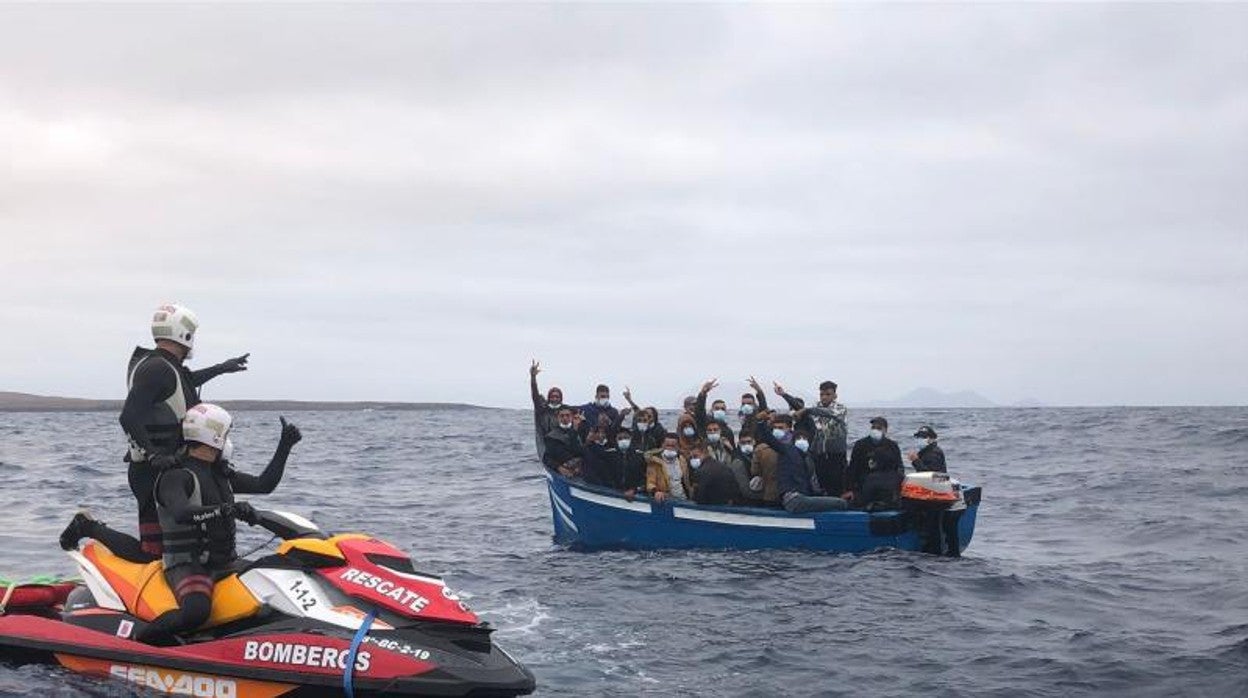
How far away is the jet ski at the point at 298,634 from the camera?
25.5ft

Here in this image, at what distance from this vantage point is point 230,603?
27.7 ft

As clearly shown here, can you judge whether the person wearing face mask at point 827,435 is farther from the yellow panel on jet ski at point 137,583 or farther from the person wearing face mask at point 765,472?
the yellow panel on jet ski at point 137,583

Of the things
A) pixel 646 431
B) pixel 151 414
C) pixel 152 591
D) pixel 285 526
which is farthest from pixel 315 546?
pixel 646 431

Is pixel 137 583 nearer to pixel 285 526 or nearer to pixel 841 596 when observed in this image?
pixel 285 526

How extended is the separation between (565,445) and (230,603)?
11.7 m

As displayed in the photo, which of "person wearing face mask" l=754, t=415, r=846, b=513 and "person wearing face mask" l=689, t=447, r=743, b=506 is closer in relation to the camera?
"person wearing face mask" l=754, t=415, r=846, b=513

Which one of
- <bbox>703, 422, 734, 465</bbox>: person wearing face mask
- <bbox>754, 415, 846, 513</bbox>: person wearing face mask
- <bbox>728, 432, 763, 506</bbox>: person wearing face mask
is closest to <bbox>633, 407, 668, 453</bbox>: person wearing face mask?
<bbox>703, 422, 734, 465</bbox>: person wearing face mask

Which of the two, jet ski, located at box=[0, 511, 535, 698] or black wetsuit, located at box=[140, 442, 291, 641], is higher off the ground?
black wetsuit, located at box=[140, 442, 291, 641]

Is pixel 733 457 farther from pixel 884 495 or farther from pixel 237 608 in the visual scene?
pixel 237 608

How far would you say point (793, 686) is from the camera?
398 inches

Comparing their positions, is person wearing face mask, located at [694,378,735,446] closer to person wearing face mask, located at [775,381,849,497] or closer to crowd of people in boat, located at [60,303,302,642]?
person wearing face mask, located at [775,381,849,497]

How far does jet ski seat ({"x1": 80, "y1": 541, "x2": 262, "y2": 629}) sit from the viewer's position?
→ 8.41m

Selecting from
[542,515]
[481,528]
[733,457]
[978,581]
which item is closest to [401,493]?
[542,515]

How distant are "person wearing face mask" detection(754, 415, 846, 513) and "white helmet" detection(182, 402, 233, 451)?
10.2 m
